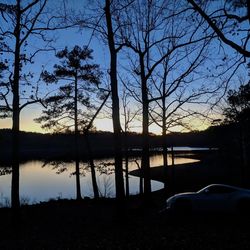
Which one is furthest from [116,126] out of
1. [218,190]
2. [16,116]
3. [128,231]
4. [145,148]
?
[145,148]

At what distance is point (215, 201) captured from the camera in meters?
15.1

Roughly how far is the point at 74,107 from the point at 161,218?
19282mm

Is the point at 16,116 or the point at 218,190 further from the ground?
the point at 16,116

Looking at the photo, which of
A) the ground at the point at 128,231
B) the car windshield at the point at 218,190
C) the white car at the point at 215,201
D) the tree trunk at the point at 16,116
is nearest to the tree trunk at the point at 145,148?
the ground at the point at 128,231

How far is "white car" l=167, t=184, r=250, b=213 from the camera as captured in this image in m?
14.7

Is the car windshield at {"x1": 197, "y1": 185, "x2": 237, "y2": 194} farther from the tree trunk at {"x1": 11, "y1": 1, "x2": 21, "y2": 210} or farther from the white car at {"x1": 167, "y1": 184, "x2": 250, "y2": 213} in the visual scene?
the tree trunk at {"x1": 11, "y1": 1, "x2": 21, "y2": 210}

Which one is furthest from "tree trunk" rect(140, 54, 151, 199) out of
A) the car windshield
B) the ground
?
the car windshield

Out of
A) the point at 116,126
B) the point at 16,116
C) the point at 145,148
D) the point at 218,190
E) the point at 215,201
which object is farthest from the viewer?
the point at 145,148

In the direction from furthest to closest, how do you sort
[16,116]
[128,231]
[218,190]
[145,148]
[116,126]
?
[145,148], [16,116], [218,190], [116,126], [128,231]

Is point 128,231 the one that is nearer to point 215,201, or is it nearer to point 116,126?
point 116,126

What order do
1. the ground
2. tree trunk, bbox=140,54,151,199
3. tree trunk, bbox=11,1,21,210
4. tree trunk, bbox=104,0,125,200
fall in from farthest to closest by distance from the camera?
1. tree trunk, bbox=140,54,151,199
2. tree trunk, bbox=11,1,21,210
3. tree trunk, bbox=104,0,125,200
4. the ground

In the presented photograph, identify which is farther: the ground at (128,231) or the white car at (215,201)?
the white car at (215,201)

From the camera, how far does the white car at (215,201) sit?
1466 centimetres

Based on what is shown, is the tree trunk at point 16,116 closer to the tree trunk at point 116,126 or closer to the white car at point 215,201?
the tree trunk at point 116,126
